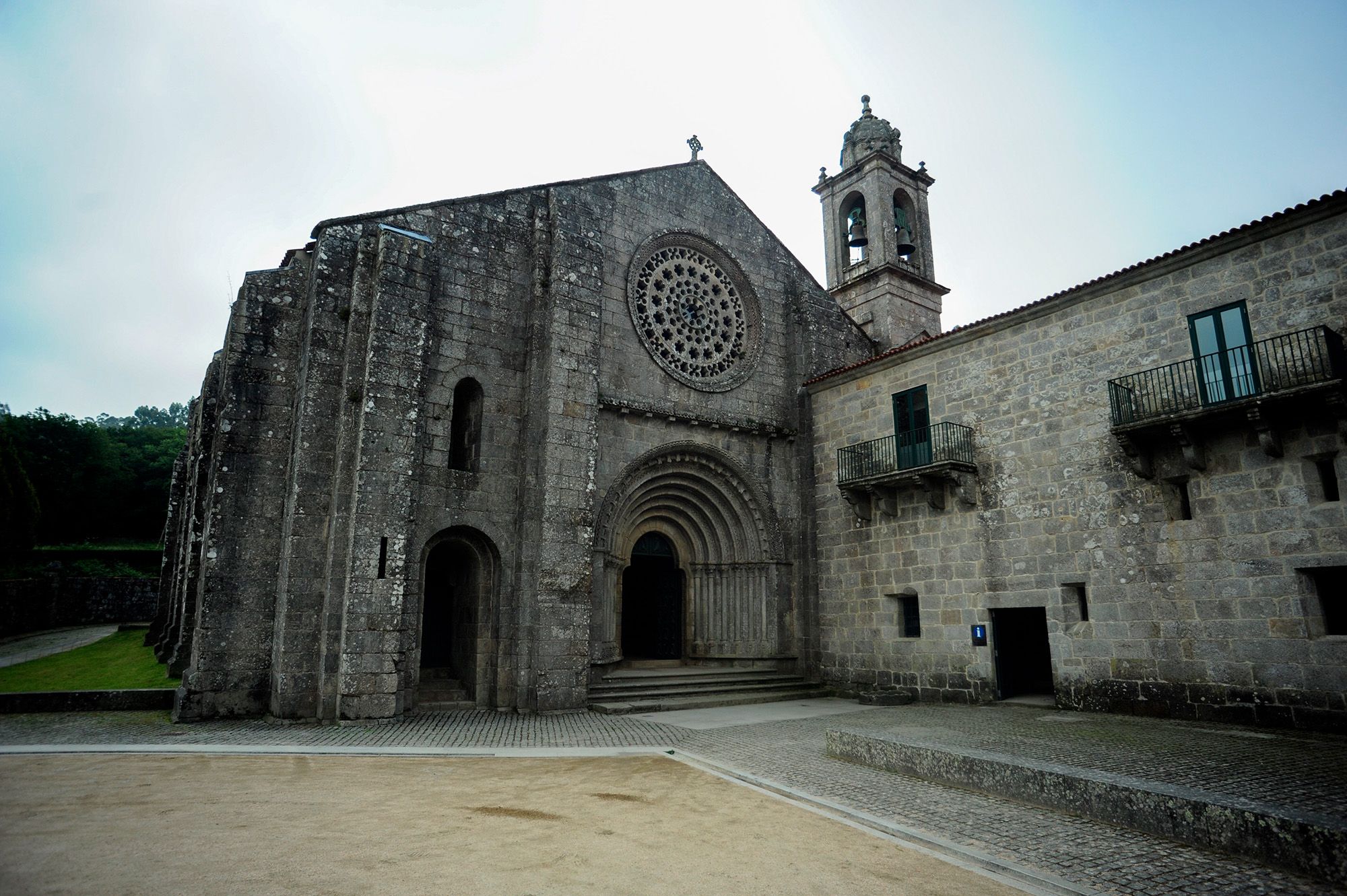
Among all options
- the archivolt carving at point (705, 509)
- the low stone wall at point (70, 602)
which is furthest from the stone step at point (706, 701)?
the low stone wall at point (70, 602)

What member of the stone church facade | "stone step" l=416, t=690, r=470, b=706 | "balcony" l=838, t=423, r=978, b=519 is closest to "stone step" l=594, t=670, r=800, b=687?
the stone church facade

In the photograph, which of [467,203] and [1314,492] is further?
[467,203]

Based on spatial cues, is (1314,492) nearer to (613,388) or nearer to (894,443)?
(894,443)

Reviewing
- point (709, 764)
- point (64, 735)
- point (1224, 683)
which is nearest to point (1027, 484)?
point (1224, 683)

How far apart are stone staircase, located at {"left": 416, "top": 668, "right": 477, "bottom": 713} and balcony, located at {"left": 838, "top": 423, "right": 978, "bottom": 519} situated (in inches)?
354

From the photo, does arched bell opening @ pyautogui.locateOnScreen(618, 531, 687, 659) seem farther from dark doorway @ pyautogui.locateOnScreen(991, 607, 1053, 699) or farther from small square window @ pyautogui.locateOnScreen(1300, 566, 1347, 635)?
small square window @ pyautogui.locateOnScreen(1300, 566, 1347, 635)

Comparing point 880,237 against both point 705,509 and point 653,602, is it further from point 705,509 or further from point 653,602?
point 653,602

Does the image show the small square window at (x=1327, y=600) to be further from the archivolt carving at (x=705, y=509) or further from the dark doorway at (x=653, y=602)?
the dark doorway at (x=653, y=602)

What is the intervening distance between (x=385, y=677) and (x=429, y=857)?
7.19 meters

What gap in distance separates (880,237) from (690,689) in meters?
14.4

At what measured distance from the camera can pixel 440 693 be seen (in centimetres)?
1334

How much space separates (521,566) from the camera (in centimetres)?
1342

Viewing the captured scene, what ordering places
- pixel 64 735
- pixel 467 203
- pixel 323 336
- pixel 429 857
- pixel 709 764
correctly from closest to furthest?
1. pixel 429 857
2. pixel 709 764
3. pixel 64 735
4. pixel 323 336
5. pixel 467 203

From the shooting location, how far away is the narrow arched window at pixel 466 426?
1394cm
